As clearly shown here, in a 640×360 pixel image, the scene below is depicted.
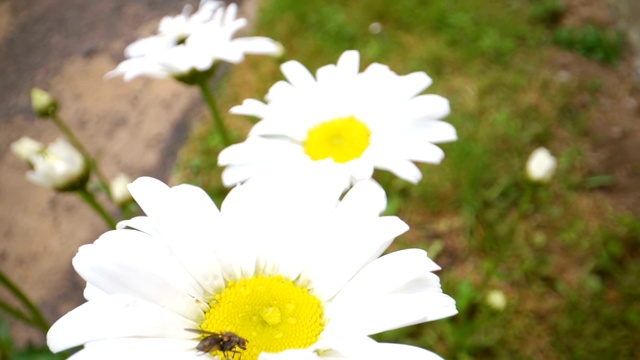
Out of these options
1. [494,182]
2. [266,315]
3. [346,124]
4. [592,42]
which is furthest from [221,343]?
[592,42]

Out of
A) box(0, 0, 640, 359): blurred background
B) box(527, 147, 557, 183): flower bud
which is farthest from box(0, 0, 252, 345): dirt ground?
box(527, 147, 557, 183): flower bud

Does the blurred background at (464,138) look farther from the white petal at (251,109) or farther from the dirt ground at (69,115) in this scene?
the white petal at (251,109)

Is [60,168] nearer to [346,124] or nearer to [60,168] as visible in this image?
[60,168]

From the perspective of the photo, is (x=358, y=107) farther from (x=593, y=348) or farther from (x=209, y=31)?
(x=593, y=348)

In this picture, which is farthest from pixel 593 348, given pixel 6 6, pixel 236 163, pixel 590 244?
pixel 6 6

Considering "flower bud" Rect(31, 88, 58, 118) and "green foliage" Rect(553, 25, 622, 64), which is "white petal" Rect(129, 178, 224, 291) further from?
"green foliage" Rect(553, 25, 622, 64)

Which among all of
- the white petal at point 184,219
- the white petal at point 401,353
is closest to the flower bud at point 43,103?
the white petal at point 184,219

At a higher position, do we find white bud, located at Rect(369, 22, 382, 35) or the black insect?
the black insect
